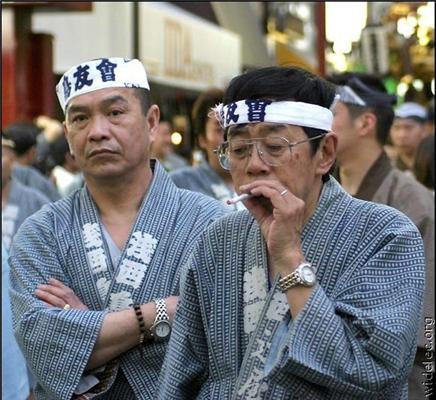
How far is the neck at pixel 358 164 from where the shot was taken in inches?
205

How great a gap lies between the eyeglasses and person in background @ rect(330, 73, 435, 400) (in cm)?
227

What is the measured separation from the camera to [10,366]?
199 inches

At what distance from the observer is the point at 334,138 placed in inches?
115

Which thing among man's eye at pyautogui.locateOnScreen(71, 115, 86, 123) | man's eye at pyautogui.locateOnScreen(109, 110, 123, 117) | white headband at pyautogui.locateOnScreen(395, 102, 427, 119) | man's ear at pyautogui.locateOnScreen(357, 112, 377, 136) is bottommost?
white headband at pyautogui.locateOnScreen(395, 102, 427, 119)

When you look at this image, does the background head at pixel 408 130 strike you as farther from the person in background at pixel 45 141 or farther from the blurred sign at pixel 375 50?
the blurred sign at pixel 375 50

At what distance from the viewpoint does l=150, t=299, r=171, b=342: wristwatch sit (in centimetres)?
347

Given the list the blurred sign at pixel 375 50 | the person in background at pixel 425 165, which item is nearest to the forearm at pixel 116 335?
the person in background at pixel 425 165

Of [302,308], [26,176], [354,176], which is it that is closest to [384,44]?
[26,176]

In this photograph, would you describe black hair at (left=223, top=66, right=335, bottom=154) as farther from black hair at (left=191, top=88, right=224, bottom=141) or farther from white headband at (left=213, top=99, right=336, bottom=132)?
black hair at (left=191, top=88, right=224, bottom=141)

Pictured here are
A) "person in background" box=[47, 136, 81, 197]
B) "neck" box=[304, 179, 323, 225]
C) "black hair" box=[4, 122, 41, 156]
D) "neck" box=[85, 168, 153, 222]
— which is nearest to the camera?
"neck" box=[304, 179, 323, 225]

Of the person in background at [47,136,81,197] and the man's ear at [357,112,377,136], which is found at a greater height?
the man's ear at [357,112,377,136]

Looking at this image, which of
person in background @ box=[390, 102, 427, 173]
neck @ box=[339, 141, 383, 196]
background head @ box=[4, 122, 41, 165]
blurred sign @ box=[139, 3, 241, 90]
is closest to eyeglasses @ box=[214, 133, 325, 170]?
neck @ box=[339, 141, 383, 196]

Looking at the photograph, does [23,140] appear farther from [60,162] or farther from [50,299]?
[50,299]

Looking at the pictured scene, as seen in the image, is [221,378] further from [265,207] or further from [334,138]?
[334,138]
